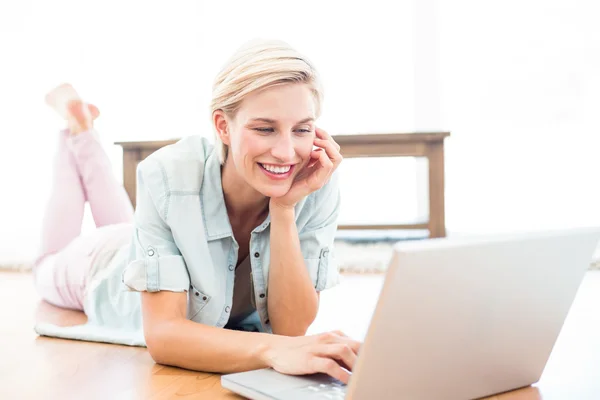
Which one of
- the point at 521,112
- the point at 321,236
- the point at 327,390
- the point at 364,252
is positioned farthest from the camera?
the point at 521,112

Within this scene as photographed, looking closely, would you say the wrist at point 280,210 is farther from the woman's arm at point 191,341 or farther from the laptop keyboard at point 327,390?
the laptop keyboard at point 327,390

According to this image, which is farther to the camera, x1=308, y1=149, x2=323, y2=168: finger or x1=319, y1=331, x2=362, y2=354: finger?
x1=308, y1=149, x2=323, y2=168: finger

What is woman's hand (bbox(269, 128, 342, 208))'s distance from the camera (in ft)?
4.61

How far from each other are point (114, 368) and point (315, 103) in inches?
29.3

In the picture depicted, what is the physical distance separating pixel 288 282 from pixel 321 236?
0.14m

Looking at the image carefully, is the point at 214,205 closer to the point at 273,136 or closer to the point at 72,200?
the point at 273,136

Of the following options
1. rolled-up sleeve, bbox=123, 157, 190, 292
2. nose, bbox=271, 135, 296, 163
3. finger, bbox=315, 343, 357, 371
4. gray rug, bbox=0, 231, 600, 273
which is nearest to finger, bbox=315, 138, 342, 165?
nose, bbox=271, 135, 296, 163

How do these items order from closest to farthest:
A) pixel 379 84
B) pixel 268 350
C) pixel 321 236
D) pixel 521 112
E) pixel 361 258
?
pixel 268 350 < pixel 321 236 < pixel 361 258 < pixel 521 112 < pixel 379 84

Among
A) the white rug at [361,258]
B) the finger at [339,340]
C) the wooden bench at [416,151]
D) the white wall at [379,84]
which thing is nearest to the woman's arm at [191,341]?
the finger at [339,340]

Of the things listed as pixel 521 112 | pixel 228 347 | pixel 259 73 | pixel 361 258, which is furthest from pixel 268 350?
pixel 521 112

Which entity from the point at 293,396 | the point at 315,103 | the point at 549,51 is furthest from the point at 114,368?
the point at 549,51

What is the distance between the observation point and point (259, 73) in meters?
1.31

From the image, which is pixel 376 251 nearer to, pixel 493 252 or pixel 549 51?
pixel 549 51

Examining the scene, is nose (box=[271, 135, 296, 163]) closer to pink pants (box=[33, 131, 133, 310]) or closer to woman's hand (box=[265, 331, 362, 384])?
woman's hand (box=[265, 331, 362, 384])
